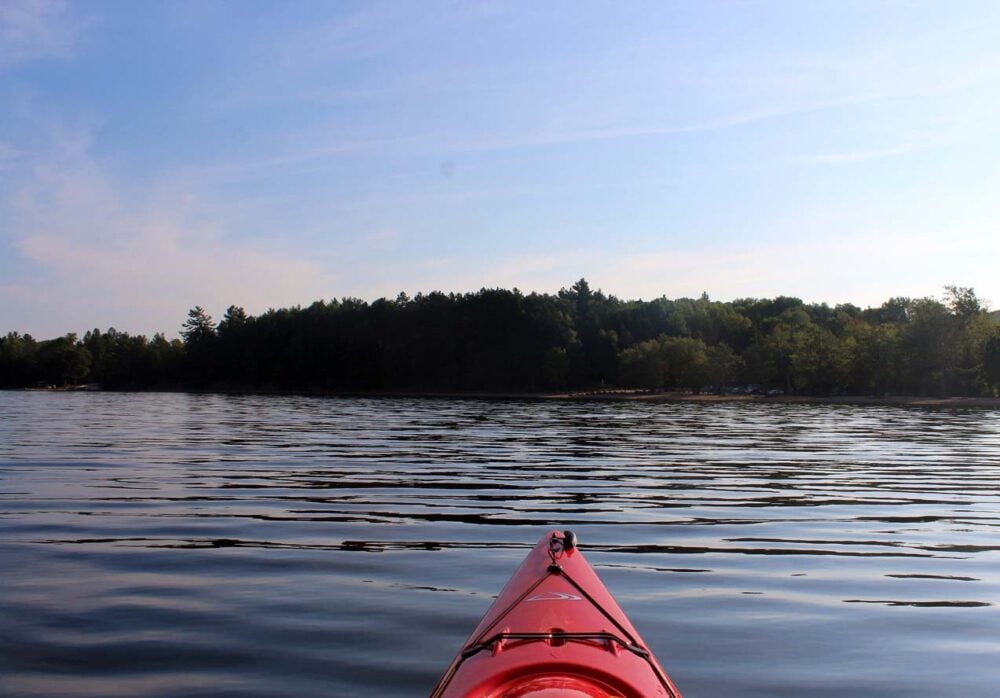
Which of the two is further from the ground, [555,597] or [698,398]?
[555,597]

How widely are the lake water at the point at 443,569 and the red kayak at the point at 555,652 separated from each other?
1.51m

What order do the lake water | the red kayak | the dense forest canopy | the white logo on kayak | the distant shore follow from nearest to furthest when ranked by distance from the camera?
1. the red kayak
2. the white logo on kayak
3. the lake water
4. the distant shore
5. the dense forest canopy

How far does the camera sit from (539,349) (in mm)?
153000

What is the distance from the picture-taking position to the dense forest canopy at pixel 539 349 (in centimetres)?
11025

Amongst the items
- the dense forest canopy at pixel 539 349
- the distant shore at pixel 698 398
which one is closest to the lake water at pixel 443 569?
the distant shore at pixel 698 398

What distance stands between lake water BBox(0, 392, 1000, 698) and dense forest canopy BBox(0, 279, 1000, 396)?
94.9 m

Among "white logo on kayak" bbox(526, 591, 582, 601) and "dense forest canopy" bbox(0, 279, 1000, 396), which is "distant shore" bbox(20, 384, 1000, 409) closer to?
"dense forest canopy" bbox(0, 279, 1000, 396)

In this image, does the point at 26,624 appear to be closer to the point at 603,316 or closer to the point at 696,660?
the point at 696,660

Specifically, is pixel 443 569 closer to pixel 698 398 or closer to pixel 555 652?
pixel 555 652

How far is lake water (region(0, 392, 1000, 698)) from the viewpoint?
23.0 ft

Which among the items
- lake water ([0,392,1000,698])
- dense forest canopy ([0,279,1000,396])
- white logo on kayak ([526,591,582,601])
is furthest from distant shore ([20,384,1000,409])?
white logo on kayak ([526,591,582,601])

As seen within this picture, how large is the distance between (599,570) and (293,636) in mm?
4072

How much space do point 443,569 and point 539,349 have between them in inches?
5615

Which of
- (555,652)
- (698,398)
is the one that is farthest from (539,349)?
(555,652)
